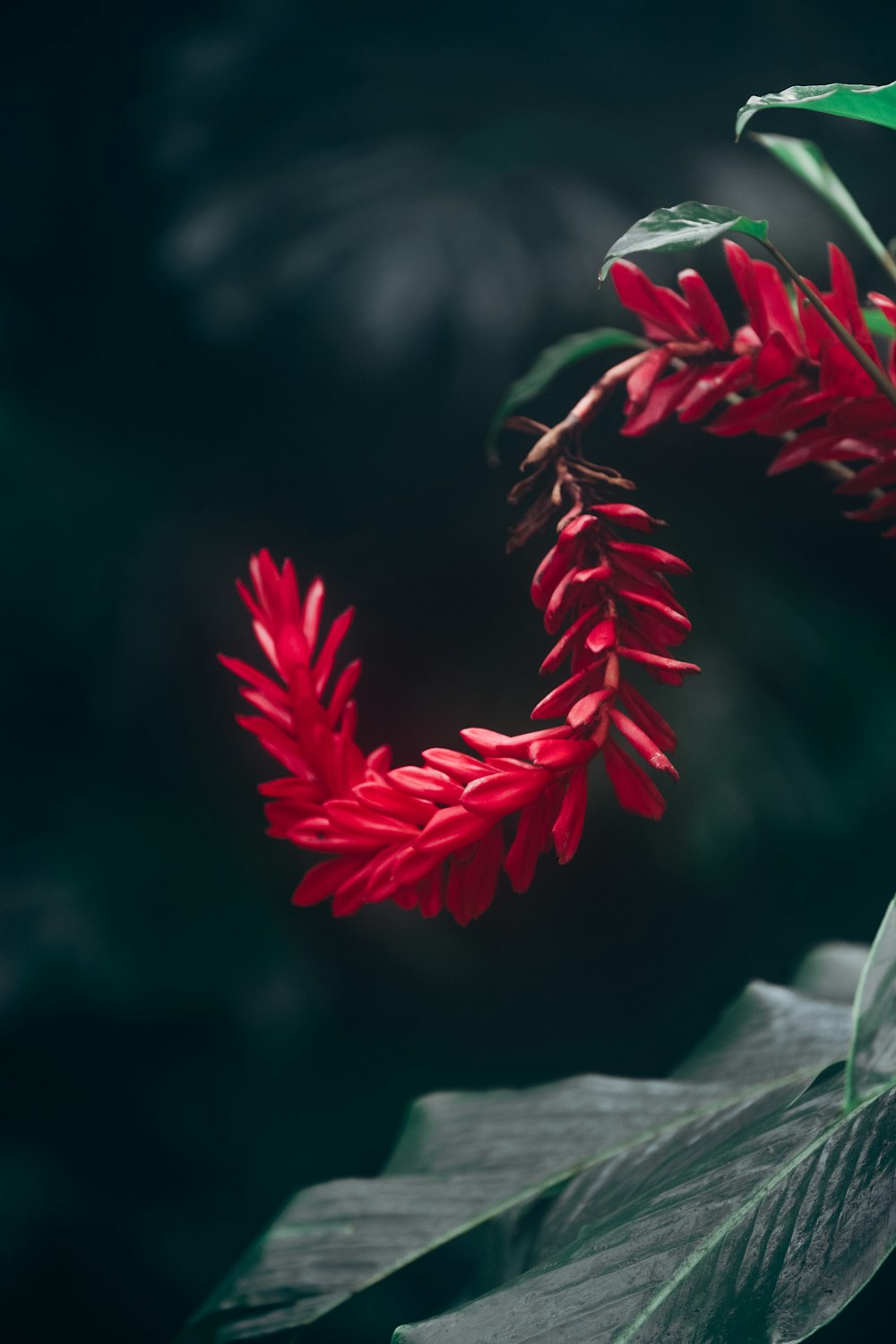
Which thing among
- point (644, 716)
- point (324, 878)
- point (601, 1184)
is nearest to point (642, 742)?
point (644, 716)

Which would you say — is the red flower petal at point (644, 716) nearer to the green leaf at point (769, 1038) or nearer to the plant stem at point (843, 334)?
the plant stem at point (843, 334)

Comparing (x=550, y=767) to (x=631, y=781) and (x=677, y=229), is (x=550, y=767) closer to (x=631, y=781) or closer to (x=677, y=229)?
(x=631, y=781)

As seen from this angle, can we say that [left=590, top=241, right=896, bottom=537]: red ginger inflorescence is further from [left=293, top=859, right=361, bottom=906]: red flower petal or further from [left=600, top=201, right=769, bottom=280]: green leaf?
[left=293, top=859, right=361, bottom=906]: red flower petal

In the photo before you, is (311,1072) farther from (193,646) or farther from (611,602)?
(611,602)

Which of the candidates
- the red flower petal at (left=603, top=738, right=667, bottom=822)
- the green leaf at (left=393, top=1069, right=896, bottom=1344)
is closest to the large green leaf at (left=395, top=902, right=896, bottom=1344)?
the green leaf at (left=393, top=1069, right=896, bottom=1344)

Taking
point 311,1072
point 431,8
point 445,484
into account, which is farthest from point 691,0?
point 311,1072

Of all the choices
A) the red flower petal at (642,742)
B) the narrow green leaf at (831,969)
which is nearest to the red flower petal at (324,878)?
the red flower petal at (642,742)
